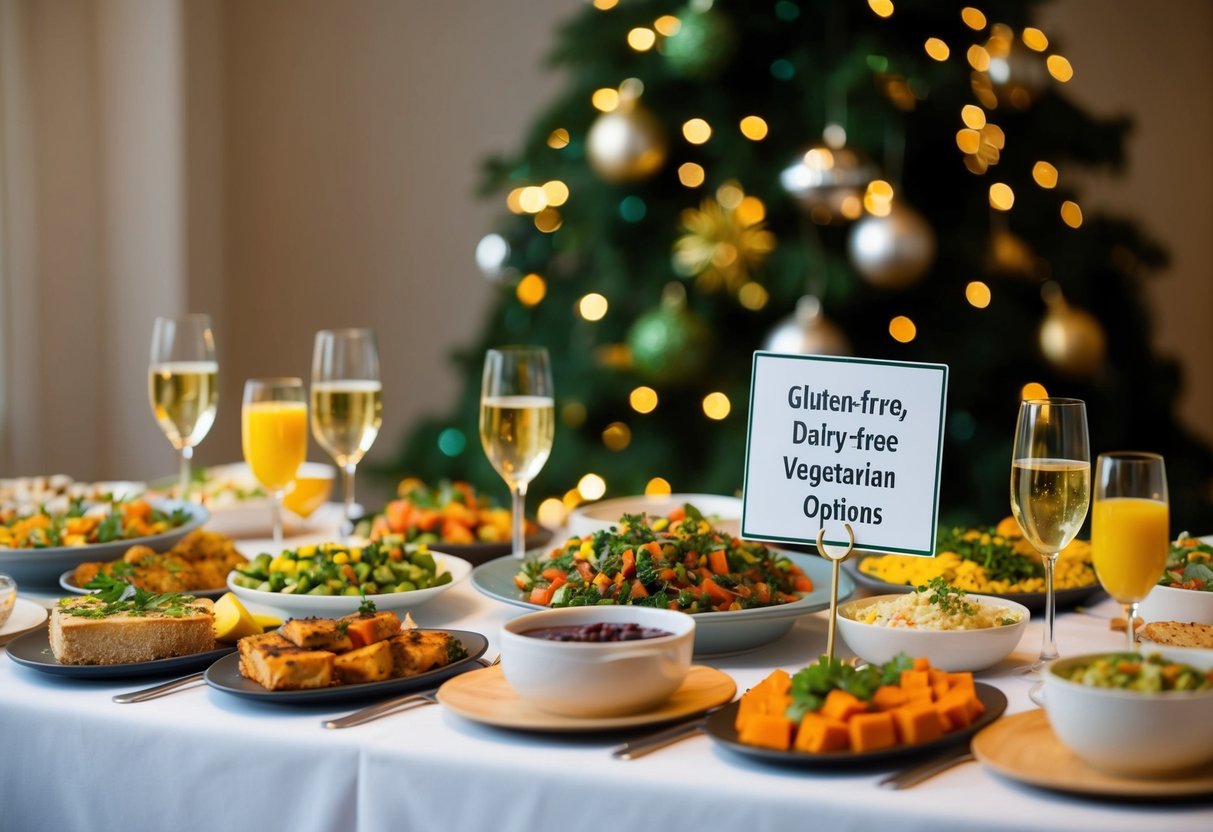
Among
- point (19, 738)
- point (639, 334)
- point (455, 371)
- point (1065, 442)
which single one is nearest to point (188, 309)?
point (455, 371)

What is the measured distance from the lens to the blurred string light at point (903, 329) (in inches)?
148

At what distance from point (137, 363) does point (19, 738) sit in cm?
358

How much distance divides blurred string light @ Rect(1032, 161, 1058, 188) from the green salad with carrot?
2544 mm

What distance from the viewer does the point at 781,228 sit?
3.73 metres

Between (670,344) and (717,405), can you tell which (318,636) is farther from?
(717,405)

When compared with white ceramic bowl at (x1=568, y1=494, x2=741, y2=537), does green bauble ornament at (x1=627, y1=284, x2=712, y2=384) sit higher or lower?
higher

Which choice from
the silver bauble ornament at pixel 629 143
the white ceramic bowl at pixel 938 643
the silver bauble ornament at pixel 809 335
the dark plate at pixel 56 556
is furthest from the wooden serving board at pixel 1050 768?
the silver bauble ornament at pixel 629 143

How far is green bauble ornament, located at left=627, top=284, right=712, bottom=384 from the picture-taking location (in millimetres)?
3490

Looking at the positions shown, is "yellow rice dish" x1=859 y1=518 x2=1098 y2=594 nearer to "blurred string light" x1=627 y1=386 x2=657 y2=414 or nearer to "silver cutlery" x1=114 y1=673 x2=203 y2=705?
"silver cutlery" x1=114 y1=673 x2=203 y2=705

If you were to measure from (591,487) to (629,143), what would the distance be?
103 centimetres

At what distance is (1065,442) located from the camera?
146cm

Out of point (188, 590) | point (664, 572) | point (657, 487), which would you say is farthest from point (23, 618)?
point (657, 487)

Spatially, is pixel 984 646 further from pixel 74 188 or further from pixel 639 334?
pixel 74 188

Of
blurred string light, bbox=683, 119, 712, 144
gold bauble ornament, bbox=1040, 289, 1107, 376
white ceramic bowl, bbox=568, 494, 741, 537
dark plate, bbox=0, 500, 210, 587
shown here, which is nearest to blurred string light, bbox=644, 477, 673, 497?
blurred string light, bbox=683, 119, 712, 144
